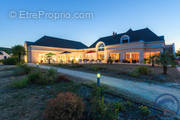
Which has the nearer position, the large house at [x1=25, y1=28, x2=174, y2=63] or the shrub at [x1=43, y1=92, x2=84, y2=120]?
the shrub at [x1=43, y1=92, x2=84, y2=120]

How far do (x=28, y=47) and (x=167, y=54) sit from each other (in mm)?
31400

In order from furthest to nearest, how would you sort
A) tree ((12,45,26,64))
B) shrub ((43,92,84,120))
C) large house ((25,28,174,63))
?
tree ((12,45,26,64))
large house ((25,28,174,63))
shrub ((43,92,84,120))

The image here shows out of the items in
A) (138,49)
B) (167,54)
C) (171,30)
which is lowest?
(167,54)

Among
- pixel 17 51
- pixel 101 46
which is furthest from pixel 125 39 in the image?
pixel 17 51

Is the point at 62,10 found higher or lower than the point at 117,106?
higher

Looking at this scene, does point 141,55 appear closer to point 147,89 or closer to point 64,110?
point 147,89

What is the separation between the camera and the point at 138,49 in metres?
15.8

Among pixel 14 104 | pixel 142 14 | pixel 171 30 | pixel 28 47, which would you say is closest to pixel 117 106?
pixel 14 104

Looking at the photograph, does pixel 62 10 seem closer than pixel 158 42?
Yes

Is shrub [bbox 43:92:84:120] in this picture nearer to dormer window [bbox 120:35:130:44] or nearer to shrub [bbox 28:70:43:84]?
shrub [bbox 28:70:43:84]

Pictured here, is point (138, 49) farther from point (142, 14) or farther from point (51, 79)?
point (51, 79)

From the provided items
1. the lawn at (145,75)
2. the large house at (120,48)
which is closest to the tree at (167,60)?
the lawn at (145,75)

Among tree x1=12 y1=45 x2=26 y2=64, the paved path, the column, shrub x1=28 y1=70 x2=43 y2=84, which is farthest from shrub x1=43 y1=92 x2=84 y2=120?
tree x1=12 y1=45 x2=26 y2=64

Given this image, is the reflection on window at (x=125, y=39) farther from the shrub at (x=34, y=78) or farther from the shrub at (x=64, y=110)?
the shrub at (x=64, y=110)
